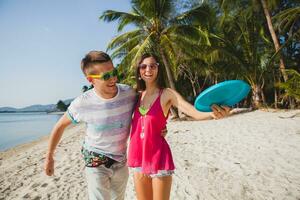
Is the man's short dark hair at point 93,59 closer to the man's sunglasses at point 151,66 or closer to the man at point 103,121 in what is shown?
the man at point 103,121

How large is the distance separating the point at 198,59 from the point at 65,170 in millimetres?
13526

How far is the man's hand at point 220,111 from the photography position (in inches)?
67.3

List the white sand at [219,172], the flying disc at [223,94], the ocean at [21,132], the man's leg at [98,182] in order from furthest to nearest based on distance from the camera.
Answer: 1. the ocean at [21,132]
2. the white sand at [219,172]
3. the man's leg at [98,182]
4. the flying disc at [223,94]

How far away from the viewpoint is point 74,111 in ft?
7.29

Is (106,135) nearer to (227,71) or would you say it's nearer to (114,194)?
(114,194)

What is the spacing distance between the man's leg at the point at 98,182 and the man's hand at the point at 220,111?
110 cm

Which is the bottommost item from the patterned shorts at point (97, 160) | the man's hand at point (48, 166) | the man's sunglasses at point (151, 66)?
the man's hand at point (48, 166)

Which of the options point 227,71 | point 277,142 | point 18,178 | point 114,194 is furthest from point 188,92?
point 114,194

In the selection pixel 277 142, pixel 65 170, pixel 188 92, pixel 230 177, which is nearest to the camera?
pixel 230 177

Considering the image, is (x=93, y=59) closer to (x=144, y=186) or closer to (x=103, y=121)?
(x=103, y=121)

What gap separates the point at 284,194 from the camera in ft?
11.8

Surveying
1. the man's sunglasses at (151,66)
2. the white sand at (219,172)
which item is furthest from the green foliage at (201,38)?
the man's sunglasses at (151,66)

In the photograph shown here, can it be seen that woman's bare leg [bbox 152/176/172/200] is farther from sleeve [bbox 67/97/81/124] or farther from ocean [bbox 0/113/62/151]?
ocean [bbox 0/113/62/151]

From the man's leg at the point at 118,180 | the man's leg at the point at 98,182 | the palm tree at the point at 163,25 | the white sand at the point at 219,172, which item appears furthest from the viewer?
the palm tree at the point at 163,25
